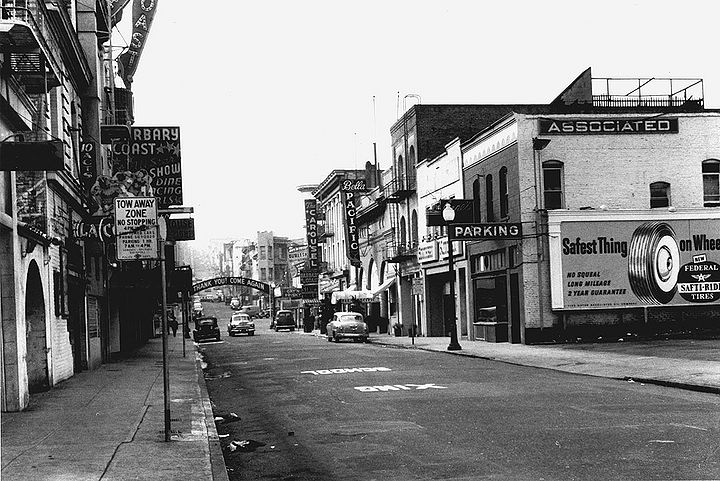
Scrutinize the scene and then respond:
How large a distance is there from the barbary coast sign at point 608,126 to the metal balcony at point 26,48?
21.3 m

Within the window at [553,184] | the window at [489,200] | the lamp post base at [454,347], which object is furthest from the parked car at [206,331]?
the window at [553,184]

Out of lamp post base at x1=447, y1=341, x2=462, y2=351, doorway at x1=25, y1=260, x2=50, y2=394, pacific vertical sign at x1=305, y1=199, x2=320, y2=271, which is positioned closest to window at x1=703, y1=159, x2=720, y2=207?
lamp post base at x1=447, y1=341, x2=462, y2=351

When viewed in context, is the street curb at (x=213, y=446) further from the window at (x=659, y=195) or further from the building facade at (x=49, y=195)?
the window at (x=659, y=195)

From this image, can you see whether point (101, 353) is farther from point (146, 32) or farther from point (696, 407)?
point (696, 407)

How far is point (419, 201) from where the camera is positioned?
165 ft

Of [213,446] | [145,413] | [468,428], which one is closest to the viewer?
[213,446]

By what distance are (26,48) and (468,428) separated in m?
9.15

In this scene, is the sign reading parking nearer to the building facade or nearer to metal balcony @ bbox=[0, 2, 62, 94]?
the building facade

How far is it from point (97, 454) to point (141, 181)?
19.3 m

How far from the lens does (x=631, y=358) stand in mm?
25594

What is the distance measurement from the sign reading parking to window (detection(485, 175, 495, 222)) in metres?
28.4

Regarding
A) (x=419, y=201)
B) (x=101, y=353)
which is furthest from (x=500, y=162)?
(x=101, y=353)

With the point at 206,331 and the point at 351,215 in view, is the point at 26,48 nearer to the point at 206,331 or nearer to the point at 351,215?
the point at 206,331

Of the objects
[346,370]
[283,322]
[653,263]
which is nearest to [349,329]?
[653,263]
